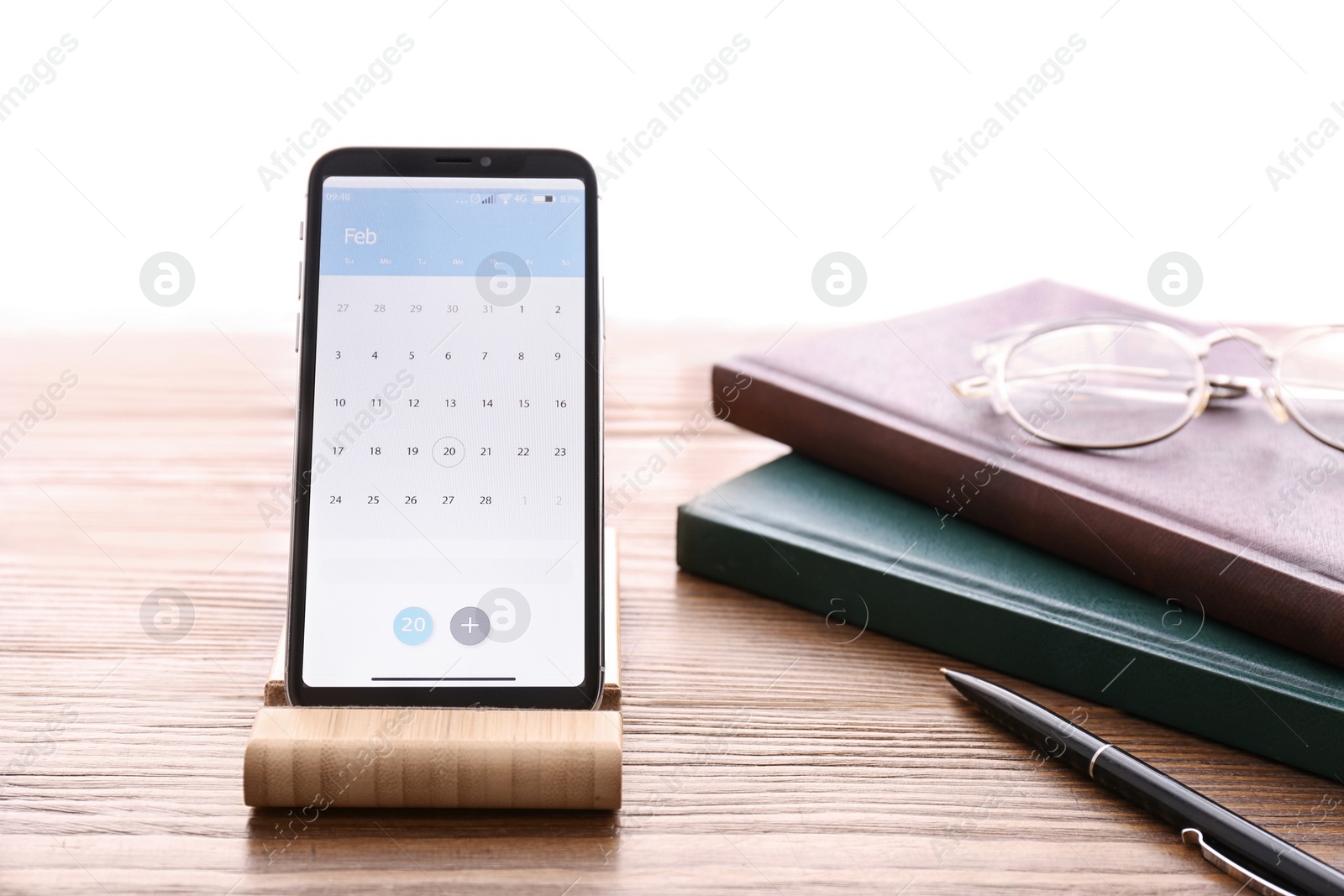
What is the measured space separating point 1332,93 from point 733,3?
692mm

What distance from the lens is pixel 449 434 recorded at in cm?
44

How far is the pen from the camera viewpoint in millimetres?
366

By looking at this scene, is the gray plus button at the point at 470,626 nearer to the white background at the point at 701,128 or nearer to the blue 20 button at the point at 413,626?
the blue 20 button at the point at 413,626

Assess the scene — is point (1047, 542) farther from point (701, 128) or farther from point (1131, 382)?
point (701, 128)

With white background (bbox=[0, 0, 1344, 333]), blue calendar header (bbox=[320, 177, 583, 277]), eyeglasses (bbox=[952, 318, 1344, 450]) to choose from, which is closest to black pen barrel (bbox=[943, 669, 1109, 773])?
eyeglasses (bbox=[952, 318, 1344, 450])

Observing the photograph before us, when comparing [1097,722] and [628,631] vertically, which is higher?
[1097,722]

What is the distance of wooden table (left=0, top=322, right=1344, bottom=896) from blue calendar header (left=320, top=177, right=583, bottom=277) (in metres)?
0.20

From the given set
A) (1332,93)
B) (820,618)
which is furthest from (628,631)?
(1332,93)

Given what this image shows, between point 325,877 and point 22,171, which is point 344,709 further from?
point 22,171

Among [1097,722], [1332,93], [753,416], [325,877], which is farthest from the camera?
[1332,93]

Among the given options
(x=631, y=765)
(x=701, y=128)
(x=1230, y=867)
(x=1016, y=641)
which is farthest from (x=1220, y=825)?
(x=701, y=128)

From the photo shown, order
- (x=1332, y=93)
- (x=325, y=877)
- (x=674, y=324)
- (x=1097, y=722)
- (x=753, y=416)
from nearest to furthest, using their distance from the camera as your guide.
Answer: (x=325, y=877) → (x=1097, y=722) → (x=753, y=416) → (x=674, y=324) → (x=1332, y=93)

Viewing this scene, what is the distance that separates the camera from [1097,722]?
0.46m

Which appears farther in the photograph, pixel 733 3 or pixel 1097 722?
pixel 733 3
